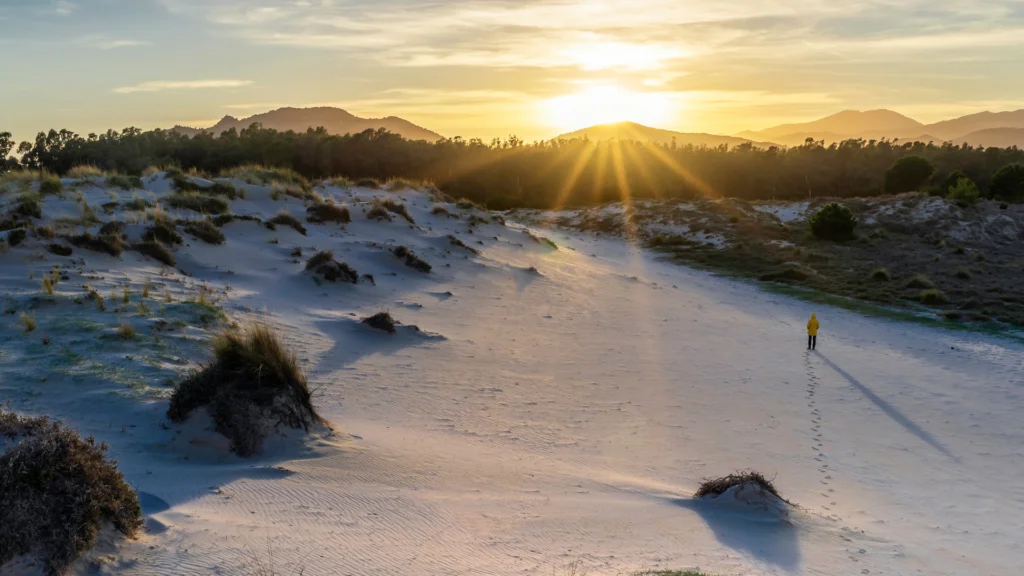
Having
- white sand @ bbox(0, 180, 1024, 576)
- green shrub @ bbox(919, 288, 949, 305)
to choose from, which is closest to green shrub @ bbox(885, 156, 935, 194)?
green shrub @ bbox(919, 288, 949, 305)

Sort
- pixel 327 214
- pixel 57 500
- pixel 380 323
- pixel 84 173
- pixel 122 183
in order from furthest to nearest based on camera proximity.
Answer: pixel 327 214, pixel 84 173, pixel 122 183, pixel 380 323, pixel 57 500

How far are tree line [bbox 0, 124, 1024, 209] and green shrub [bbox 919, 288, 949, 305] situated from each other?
30162 millimetres

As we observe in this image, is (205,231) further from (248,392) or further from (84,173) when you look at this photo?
(248,392)

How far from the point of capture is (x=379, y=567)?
5426mm

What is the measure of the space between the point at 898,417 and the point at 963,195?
3891cm

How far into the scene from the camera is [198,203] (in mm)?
22688

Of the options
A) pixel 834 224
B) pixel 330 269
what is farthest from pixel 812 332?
pixel 834 224

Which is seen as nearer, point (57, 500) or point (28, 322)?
point (57, 500)

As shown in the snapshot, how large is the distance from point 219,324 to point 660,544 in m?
8.46

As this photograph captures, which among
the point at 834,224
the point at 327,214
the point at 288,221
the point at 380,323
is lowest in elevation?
the point at 380,323

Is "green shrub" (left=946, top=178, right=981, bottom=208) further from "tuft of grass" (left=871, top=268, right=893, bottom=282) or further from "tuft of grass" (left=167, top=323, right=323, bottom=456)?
"tuft of grass" (left=167, top=323, right=323, bottom=456)

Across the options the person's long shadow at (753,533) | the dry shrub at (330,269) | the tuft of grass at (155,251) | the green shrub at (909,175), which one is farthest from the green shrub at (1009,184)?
the tuft of grass at (155,251)

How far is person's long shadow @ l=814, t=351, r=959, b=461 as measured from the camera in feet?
38.9

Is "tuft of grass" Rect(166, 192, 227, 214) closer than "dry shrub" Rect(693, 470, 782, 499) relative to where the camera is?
No
